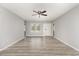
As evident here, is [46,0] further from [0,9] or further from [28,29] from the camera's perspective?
[28,29]

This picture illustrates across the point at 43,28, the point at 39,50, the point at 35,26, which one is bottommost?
the point at 39,50

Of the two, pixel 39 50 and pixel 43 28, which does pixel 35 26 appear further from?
pixel 39 50

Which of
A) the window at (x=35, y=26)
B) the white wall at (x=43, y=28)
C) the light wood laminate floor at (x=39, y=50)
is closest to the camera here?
the light wood laminate floor at (x=39, y=50)

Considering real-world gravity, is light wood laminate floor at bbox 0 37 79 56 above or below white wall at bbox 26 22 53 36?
below

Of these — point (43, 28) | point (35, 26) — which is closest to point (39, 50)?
point (43, 28)

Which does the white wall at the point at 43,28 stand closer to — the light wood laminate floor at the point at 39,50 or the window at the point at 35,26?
the window at the point at 35,26

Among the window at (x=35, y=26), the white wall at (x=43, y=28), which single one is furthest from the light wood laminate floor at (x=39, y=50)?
the window at (x=35, y=26)

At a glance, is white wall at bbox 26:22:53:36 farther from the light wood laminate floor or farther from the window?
the light wood laminate floor

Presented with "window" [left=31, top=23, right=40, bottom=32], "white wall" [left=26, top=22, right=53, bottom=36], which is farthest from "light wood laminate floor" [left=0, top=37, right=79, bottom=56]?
"window" [left=31, top=23, right=40, bottom=32]

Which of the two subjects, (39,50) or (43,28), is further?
(43,28)

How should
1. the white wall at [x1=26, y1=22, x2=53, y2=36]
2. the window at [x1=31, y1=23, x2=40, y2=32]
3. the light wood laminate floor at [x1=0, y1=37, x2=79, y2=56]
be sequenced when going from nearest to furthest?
the light wood laminate floor at [x1=0, y1=37, x2=79, y2=56] → the white wall at [x1=26, y1=22, x2=53, y2=36] → the window at [x1=31, y1=23, x2=40, y2=32]

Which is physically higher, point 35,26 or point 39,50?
point 35,26

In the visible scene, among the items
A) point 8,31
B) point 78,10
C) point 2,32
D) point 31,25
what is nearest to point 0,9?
point 2,32

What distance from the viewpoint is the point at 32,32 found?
12.4m
